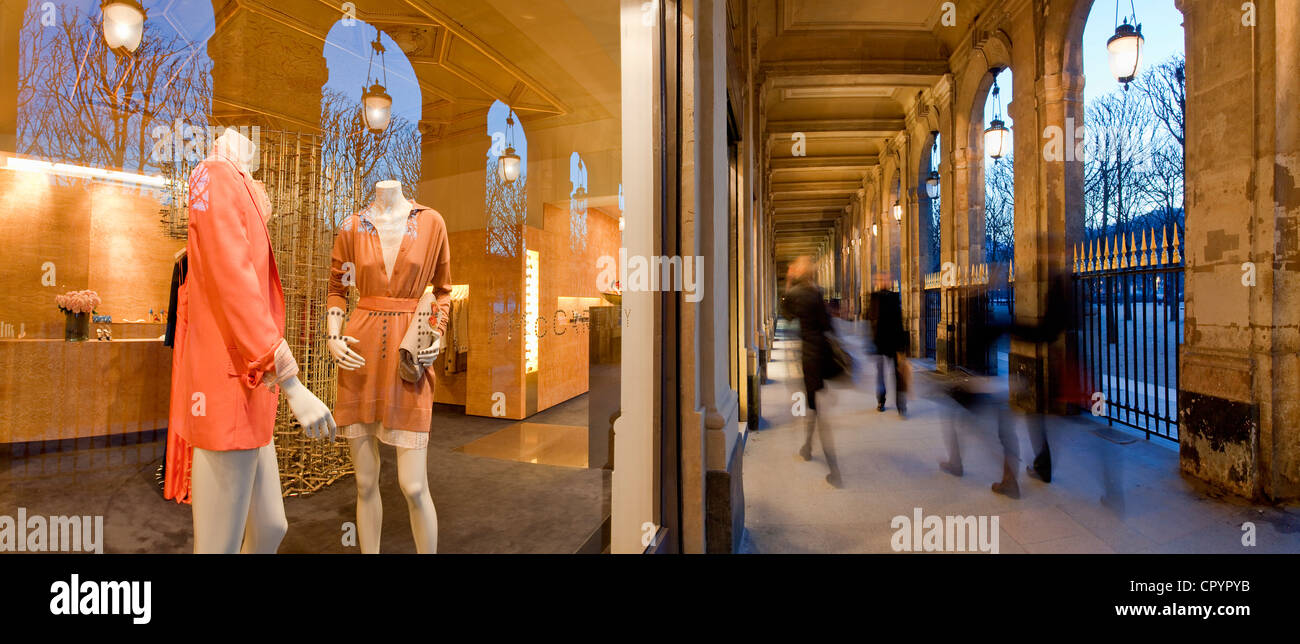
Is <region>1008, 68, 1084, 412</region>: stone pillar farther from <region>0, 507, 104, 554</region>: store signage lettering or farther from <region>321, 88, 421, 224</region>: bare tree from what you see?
<region>0, 507, 104, 554</region>: store signage lettering

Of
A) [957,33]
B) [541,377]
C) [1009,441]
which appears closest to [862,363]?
[957,33]

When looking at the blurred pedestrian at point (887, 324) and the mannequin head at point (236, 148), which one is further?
the blurred pedestrian at point (887, 324)

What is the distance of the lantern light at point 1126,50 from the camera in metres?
5.05

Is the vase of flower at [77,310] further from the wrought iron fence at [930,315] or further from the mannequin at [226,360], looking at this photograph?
the wrought iron fence at [930,315]

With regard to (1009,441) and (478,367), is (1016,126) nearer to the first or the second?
(1009,441)

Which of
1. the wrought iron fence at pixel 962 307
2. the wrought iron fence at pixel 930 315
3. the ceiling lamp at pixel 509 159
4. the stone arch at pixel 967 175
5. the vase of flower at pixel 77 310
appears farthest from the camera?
the wrought iron fence at pixel 930 315

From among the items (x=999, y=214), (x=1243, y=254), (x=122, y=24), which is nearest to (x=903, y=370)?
(x=1243, y=254)

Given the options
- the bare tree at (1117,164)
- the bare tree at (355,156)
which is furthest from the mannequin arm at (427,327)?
the bare tree at (1117,164)

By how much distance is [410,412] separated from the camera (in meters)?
1.70

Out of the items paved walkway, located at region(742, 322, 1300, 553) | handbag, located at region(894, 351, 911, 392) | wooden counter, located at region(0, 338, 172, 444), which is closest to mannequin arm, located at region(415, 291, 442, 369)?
wooden counter, located at region(0, 338, 172, 444)

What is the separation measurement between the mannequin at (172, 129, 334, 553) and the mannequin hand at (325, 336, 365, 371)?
0.66ft

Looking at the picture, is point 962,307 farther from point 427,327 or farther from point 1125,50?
point 427,327

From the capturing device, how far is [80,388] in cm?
229
